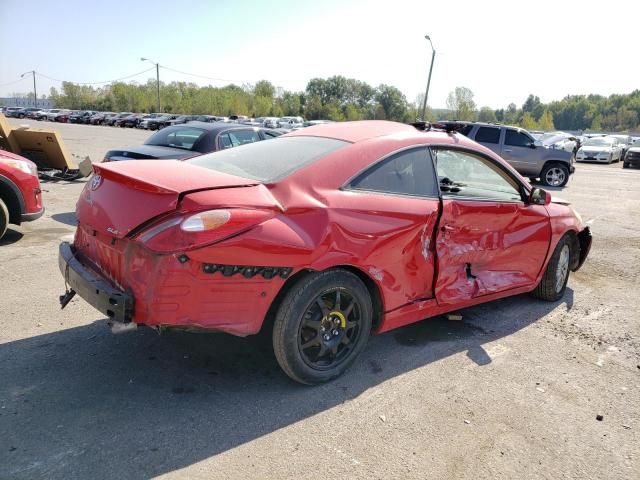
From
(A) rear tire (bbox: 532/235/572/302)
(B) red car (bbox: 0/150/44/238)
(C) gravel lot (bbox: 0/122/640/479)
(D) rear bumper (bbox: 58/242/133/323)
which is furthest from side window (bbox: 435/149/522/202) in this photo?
(B) red car (bbox: 0/150/44/238)

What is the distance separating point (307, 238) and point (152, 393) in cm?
135

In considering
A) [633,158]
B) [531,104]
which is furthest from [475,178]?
[531,104]

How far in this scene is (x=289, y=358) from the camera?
307cm

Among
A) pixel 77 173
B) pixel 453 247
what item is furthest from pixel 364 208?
pixel 77 173

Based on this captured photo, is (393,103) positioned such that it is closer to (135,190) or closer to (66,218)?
(66,218)

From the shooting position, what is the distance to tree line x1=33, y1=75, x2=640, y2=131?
301ft

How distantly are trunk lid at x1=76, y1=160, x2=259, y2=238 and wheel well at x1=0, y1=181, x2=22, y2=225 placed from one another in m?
3.37

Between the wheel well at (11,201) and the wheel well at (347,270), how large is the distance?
448 cm

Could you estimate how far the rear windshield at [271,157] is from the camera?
332cm

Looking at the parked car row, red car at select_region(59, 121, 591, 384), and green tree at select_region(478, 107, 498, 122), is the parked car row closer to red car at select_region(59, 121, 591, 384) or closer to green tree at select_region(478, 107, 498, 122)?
red car at select_region(59, 121, 591, 384)

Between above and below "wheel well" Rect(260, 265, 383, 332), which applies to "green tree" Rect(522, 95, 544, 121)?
above

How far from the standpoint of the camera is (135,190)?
9.63 ft

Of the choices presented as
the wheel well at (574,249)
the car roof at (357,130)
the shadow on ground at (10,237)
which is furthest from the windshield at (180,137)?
the wheel well at (574,249)

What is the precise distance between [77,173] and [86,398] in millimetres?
9531
